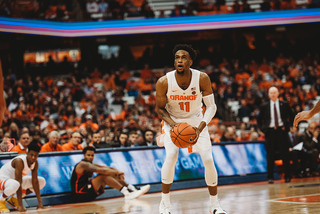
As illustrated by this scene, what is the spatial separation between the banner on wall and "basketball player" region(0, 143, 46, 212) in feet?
1.48

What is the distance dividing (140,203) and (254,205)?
2374 millimetres

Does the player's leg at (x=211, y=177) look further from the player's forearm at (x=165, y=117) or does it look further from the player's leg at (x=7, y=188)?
the player's leg at (x=7, y=188)

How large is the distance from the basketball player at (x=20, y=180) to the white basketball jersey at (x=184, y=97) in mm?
3452

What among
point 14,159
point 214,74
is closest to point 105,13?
point 214,74

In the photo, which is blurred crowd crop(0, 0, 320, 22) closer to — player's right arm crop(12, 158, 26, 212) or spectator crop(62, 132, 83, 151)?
spectator crop(62, 132, 83, 151)

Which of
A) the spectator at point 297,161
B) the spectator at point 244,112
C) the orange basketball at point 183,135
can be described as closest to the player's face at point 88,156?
the orange basketball at point 183,135

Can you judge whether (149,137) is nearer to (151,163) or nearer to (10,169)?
(151,163)

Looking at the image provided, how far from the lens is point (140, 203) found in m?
9.08

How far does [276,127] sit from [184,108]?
5.78 metres

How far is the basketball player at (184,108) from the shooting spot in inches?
261

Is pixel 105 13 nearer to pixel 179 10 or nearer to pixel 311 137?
pixel 179 10

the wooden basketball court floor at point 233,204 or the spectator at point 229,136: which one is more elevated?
the spectator at point 229,136

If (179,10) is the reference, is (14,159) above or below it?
below

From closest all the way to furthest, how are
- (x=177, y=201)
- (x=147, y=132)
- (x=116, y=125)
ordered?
1. (x=177, y=201)
2. (x=147, y=132)
3. (x=116, y=125)
